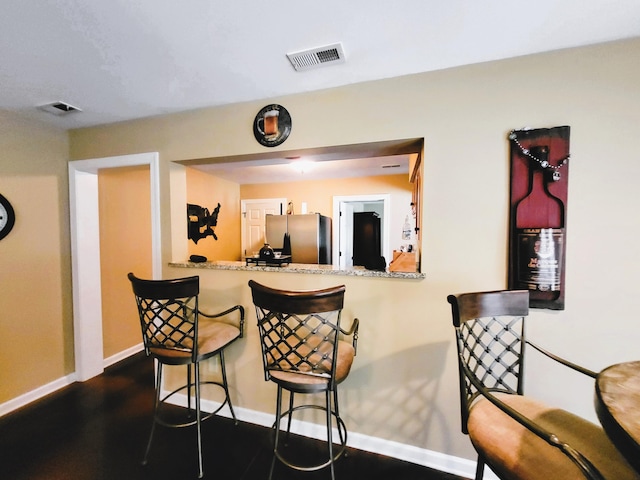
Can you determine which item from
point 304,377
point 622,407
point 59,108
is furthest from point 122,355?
point 622,407

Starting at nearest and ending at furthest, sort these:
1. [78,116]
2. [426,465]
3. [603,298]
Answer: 1. [603,298]
2. [426,465]
3. [78,116]

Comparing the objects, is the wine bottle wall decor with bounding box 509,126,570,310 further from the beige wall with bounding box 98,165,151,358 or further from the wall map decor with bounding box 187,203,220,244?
the wall map decor with bounding box 187,203,220,244

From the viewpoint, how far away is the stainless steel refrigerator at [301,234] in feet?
13.5

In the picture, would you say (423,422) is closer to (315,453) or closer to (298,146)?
(315,453)

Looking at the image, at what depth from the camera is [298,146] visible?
1806mm

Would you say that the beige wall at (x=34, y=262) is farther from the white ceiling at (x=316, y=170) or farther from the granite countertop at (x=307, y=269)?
the white ceiling at (x=316, y=170)

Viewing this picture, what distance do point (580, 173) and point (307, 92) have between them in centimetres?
163

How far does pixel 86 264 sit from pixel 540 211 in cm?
360

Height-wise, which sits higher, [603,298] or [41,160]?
[41,160]

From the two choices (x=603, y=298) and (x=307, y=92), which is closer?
(x=603, y=298)

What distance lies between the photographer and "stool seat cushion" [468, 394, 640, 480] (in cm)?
79

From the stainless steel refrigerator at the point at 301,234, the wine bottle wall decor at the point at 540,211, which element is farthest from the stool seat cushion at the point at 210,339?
the stainless steel refrigerator at the point at 301,234

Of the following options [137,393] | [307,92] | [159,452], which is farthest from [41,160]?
[159,452]

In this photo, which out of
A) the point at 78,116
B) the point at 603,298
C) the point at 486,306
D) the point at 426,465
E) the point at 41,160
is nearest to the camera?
the point at 486,306
